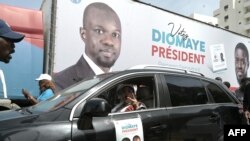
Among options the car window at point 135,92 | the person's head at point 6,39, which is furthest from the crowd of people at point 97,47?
the car window at point 135,92

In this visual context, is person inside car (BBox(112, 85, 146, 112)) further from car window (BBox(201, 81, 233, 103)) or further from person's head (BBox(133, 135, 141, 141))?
car window (BBox(201, 81, 233, 103))

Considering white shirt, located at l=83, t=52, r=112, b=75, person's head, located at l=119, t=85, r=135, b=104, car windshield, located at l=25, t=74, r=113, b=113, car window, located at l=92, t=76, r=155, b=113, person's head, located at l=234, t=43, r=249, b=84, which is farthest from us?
person's head, located at l=234, t=43, r=249, b=84

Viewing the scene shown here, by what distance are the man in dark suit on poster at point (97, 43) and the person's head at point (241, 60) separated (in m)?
5.56

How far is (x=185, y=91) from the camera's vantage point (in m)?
5.05

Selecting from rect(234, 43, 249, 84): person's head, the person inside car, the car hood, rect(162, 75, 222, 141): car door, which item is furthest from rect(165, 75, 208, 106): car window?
rect(234, 43, 249, 84): person's head

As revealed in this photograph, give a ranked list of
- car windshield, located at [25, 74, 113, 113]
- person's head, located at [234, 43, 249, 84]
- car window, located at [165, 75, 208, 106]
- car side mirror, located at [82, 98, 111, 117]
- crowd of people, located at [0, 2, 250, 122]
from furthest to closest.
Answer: person's head, located at [234, 43, 249, 84] → crowd of people, located at [0, 2, 250, 122] → car window, located at [165, 75, 208, 106] → car windshield, located at [25, 74, 113, 113] → car side mirror, located at [82, 98, 111, 117]

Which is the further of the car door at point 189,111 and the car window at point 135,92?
the car door at point 189,111

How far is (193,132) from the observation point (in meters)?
4.74

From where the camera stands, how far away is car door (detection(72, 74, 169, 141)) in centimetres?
389

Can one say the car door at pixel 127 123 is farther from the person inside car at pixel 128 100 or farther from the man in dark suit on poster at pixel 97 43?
the man in dark suit on poster at pixel 97 43

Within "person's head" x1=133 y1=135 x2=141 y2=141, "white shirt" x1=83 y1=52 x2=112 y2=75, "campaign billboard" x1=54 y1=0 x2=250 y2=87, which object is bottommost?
"person's head" x1=133 y1=135 x2=141 y2=141

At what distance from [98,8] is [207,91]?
12.4 ft

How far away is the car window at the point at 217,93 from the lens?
5480 millimetres

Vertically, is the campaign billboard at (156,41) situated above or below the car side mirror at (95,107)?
above
